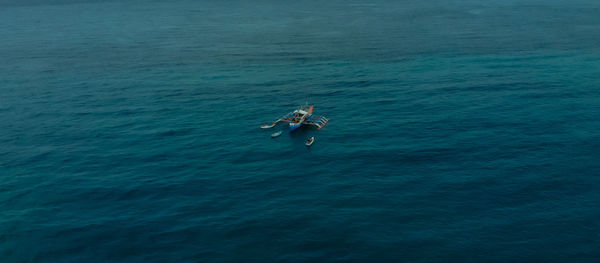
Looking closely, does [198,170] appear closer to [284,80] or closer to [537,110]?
[284,80]

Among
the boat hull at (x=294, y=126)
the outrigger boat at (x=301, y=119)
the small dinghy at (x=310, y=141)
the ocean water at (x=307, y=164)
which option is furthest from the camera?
the outrigger boat at (x=301, y=119)

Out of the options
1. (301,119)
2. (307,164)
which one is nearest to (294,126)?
(301,119)

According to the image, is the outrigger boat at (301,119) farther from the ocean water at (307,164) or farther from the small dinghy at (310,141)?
the small dinghy at (310,141)

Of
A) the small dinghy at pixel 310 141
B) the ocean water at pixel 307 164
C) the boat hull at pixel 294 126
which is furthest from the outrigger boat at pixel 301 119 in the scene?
the small dinghy at pixel 310 141

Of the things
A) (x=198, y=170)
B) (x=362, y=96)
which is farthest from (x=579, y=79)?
(x=198, y=170)

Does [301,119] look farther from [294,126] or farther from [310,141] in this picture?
[310,141]
